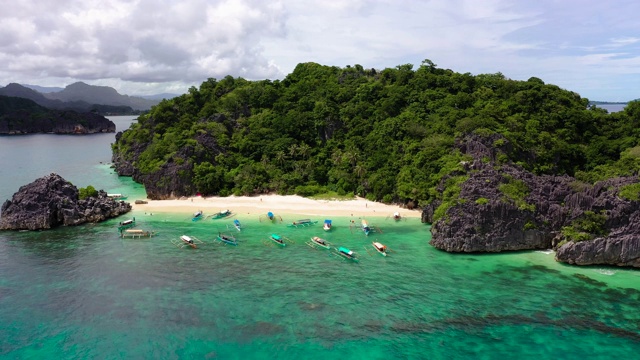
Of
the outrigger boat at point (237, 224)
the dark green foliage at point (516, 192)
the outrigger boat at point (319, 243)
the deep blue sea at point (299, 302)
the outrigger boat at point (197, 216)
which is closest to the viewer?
the deep blue sea at point (299, 302)

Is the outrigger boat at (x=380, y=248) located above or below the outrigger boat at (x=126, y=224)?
above

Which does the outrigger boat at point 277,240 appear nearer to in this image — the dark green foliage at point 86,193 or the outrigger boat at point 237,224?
the outrigger boat at point 237,224

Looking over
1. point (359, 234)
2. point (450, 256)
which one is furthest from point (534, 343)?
point (359, 234)

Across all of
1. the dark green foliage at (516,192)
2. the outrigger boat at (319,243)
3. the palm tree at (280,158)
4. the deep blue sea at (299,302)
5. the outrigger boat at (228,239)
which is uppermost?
the palm tree at (280,158)

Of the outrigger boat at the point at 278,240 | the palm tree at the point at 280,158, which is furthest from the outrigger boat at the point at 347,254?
the palm tree at the point at 280,158

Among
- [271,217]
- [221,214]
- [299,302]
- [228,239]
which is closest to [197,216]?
[221,214]

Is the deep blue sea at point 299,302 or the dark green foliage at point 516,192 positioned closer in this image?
the deep blue sea at point 299,302

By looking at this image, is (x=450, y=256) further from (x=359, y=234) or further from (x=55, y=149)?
(x=55, y=149)

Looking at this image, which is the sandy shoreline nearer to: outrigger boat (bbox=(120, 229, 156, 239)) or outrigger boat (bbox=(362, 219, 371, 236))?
outrigger boat (bbox=(362, 219, 371, 236))

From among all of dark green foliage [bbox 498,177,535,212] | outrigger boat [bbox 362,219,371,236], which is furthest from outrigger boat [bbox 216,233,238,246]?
dark green foliage [bbox 498,177,535,212]
